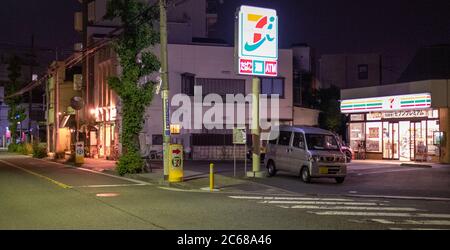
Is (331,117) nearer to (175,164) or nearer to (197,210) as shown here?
(175,164)

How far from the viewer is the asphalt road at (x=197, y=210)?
11305 mm

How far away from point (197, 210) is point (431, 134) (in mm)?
22060

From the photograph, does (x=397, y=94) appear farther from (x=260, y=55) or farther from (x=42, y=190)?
(x=42, y=190)

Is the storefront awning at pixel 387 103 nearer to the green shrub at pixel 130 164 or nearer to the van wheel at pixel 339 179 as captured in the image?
the van wheel at pixel 339 179

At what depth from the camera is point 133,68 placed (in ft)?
87.3

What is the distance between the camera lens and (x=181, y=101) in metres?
41.3

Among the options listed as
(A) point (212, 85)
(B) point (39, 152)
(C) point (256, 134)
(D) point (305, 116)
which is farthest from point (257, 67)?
(B) point (39, 152)

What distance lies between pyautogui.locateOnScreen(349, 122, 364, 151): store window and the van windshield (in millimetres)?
15312

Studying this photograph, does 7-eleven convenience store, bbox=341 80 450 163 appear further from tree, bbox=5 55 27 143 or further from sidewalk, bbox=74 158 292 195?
tree, bbox=5 55 27 143

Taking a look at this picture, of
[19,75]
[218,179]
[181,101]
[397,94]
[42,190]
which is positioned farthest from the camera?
[19,75]

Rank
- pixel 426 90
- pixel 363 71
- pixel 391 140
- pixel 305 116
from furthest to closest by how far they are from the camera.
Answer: pixel 363 71
pixel 305 116
pixel 391 140
pixel 426 90

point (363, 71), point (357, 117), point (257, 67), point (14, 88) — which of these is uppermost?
point (363, 71)
